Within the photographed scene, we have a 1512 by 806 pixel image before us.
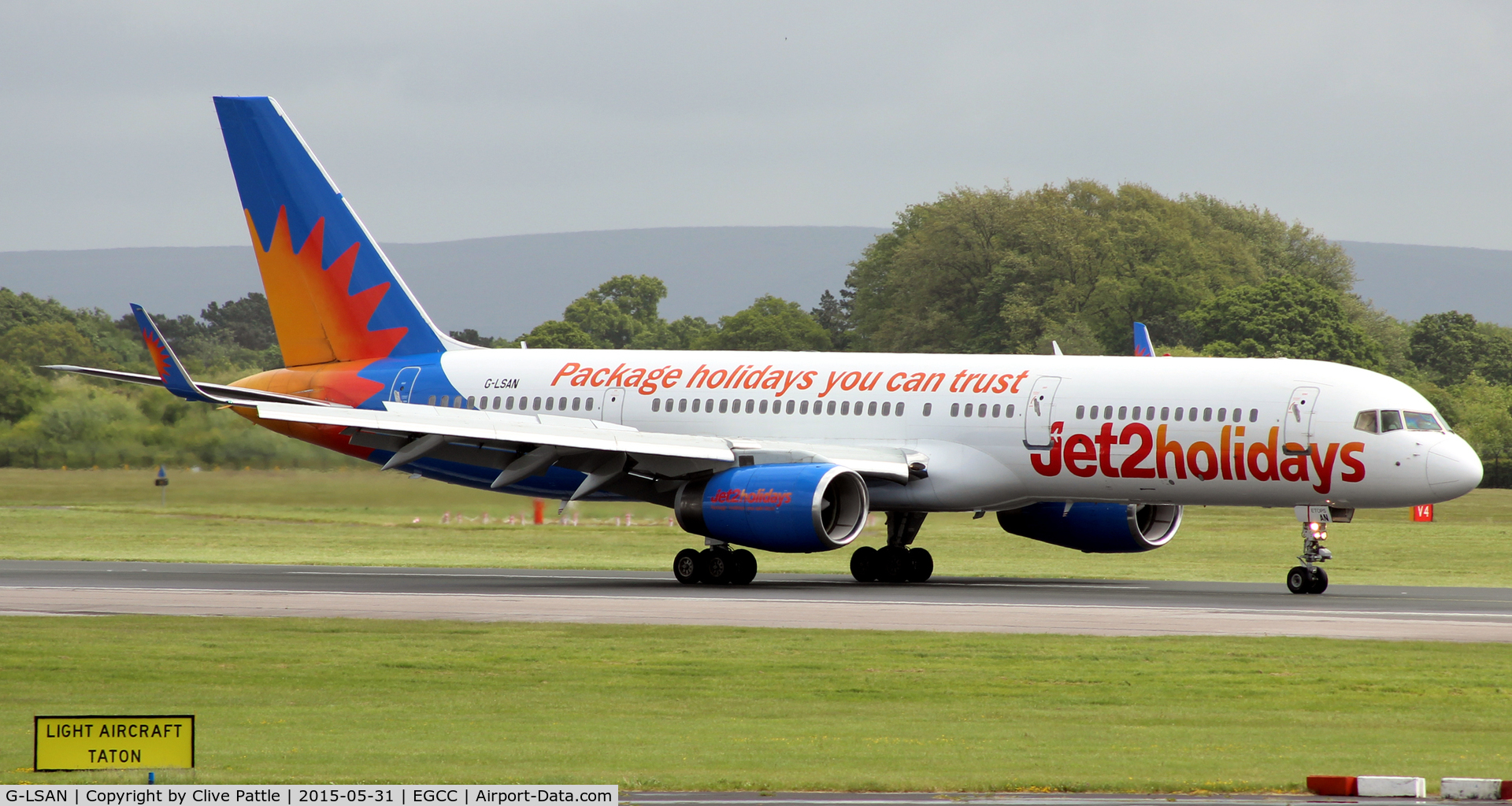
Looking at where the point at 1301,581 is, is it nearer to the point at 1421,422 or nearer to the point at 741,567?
the point at 1421,422

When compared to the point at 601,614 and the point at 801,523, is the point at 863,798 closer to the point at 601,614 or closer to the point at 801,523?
the point at 601,614

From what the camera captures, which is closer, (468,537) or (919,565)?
(919,565)

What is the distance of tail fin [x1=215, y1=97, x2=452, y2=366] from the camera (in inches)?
1722

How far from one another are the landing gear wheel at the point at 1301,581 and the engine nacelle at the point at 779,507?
24.5 feet

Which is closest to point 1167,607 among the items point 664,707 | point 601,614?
point 601,614

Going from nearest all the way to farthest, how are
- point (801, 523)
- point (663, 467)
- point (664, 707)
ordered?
point (664, 707) < point (801, 523) < point (663, 467)

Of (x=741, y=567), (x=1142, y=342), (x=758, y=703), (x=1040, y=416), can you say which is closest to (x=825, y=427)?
(x=741, y=567)

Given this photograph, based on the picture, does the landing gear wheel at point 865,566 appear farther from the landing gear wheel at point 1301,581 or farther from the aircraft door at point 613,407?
the landing gear wheel at point 1301,581

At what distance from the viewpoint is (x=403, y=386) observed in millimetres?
42531

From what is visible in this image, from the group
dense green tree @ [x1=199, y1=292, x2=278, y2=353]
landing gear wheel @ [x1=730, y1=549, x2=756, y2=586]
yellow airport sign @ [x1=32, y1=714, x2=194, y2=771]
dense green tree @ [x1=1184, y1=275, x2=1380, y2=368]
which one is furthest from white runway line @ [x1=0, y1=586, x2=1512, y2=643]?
dense green tree @ [x1=199, y1=292, x2=278, y2=353]

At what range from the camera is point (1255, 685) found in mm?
20578

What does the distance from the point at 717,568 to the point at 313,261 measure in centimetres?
1348

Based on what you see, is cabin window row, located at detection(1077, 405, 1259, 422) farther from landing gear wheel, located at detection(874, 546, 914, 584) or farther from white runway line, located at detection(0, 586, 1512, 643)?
landing gear wheel, located at detection(874, 546, 914, 584)

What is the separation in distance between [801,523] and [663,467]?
157 inches
